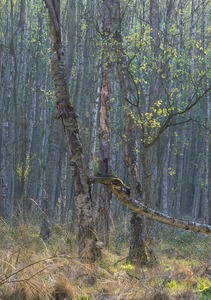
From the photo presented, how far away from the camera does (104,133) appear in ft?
33.0

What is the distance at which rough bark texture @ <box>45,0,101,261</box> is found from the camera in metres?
6.41

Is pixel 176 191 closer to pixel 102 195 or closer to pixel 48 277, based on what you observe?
pixel 102 195

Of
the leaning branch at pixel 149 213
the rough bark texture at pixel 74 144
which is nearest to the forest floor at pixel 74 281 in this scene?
the rough bark texture at pixel 74 144

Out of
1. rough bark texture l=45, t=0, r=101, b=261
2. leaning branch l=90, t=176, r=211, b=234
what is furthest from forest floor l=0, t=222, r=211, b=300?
leaning branch l=90, t=176, r=211, b=234

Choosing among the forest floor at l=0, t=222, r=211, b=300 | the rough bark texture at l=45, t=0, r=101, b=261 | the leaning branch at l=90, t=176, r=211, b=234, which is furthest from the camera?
the rough bark texture at l=45, t=0, r=101, b=261

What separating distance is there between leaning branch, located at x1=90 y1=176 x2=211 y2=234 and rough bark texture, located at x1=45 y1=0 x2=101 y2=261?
45 cm

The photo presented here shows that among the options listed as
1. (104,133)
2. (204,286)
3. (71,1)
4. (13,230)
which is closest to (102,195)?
(104,133)

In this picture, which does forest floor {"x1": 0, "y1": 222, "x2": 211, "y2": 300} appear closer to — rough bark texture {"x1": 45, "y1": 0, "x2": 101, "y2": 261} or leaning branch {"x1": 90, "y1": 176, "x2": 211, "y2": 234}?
rough bark texture {"x1": 45, "y1": 0, "x2": 101, "y2": 261}

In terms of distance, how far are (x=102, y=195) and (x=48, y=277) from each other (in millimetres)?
4741

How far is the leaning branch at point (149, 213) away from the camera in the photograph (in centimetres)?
572

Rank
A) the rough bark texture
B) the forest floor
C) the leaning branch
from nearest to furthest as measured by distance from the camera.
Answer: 1. the forest floor
2. the leaning branch
3. the rough bark texture

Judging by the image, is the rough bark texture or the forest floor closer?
the forest floor

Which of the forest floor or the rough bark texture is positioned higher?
the rough bark texture

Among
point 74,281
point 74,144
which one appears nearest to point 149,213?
point 74,281
